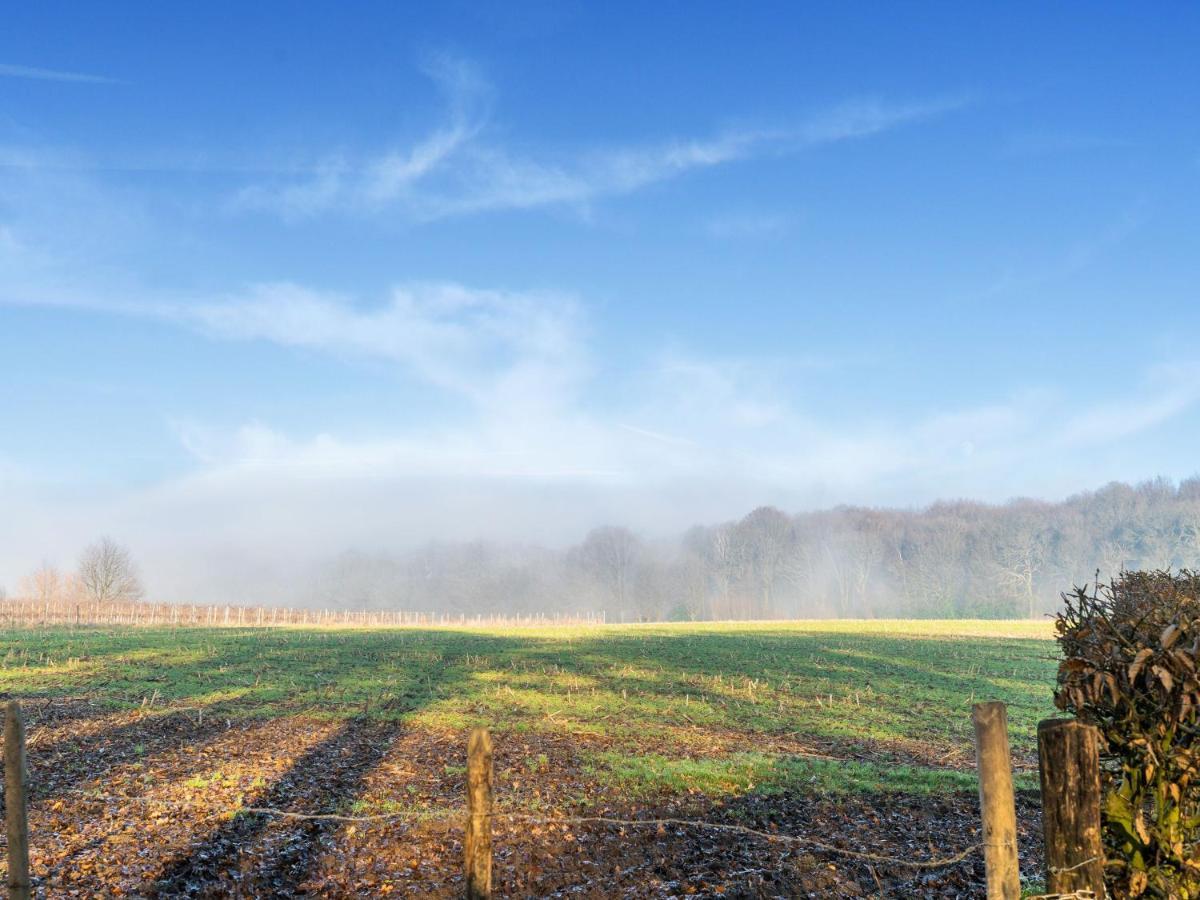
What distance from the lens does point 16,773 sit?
6496mm

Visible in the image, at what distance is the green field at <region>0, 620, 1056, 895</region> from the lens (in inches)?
568

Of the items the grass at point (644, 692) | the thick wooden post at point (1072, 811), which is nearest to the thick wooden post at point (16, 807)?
the thick wooden post at point (1072, 811)

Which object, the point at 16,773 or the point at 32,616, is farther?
the point at 32,616

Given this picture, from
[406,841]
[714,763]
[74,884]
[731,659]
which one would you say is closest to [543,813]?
[406,841]

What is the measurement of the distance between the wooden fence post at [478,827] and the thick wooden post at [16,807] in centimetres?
374

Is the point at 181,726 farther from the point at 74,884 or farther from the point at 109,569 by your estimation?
the point at 109,569

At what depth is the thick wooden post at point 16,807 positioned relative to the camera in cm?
643

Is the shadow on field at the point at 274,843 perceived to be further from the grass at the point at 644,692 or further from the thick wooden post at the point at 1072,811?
the thick wooden post at the point at 1072,811

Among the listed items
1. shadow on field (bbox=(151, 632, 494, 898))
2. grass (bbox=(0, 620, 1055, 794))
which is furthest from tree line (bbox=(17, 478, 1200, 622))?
shadow on field (bbox=(151, 632, 494, 898))

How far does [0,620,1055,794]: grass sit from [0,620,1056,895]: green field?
0.11m

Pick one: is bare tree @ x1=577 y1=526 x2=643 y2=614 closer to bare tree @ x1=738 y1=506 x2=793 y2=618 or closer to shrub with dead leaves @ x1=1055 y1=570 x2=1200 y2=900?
bare tree @ x1=738 y1=506 x2=793 y2=618

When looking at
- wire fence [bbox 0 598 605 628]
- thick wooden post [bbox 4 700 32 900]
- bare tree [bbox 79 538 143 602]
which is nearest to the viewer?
thick wooden post [bbox 4 700 32 900]

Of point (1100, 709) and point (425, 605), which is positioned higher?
point (1100, 709)

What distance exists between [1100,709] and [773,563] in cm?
14225
